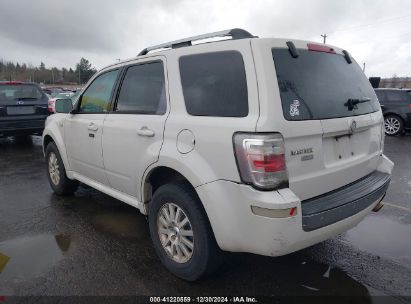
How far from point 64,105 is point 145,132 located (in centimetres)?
183

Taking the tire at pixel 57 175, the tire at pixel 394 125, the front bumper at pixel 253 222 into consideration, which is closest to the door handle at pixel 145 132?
the front bumper at pixel 253 222

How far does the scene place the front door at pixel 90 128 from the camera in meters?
3.90

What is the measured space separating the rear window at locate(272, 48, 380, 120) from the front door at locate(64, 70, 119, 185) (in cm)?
205

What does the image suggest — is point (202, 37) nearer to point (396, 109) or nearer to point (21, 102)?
point (21, 102)

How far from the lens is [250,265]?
321cm

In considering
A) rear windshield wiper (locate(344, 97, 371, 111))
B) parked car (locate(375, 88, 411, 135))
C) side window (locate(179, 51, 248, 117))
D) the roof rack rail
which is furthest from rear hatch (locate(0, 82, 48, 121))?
parked car (locate(375, 88, 411, 135))

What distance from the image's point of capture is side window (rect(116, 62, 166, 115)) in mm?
3172

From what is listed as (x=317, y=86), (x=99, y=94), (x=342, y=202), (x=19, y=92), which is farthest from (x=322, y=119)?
(x=19, y=92)

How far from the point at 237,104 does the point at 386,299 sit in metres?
1.87

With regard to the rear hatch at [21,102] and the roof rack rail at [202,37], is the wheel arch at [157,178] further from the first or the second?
the rear hatch at [21,102]

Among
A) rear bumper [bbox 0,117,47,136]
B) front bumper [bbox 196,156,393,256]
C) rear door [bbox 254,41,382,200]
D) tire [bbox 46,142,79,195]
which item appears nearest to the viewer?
front bumper [bbox 196,156,393,256]

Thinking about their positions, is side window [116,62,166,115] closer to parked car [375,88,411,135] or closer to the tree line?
parked car [375,88,411,135]

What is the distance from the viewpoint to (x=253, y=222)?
92.7 inches

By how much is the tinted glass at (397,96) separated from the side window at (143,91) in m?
11.1
